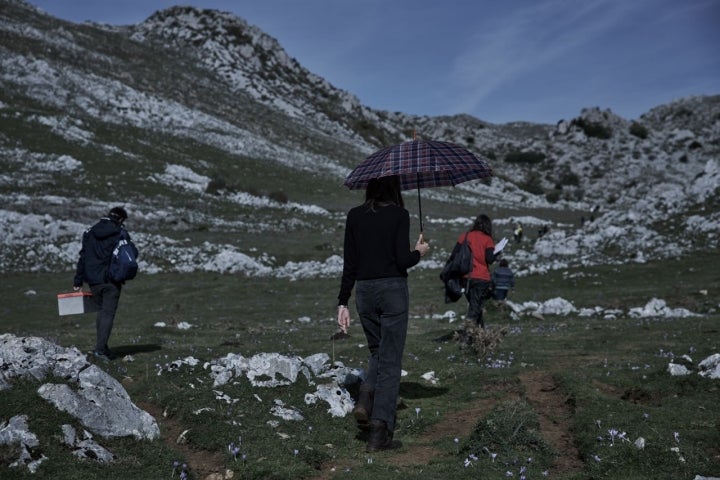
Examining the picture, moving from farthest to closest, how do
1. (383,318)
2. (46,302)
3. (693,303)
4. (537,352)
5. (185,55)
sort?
1. (185,55)
2. (46,302)
3. (693,303)
4. (537,352)
5. (383,318)

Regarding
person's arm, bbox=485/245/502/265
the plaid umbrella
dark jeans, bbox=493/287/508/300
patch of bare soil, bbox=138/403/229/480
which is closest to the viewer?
patch of bare soil, bbox=138/403/229/480

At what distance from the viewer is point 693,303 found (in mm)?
21391

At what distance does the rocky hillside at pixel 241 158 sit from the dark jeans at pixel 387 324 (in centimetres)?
633

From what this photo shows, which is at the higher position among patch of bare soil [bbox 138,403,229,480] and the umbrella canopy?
the umbrella canopy

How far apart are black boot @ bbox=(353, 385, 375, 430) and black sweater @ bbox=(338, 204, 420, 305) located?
3.98ft

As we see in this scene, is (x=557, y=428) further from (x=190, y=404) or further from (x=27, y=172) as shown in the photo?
(x=27, y=172)

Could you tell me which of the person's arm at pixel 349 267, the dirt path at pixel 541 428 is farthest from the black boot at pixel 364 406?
the person's arm at pixel 349 267

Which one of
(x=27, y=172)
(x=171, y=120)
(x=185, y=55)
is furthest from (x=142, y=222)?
(x=185, y=55)

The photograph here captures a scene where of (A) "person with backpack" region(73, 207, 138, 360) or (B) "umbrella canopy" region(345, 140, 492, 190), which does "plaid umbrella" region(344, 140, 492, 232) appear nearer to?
(B) "umbrella canopy" region(345, 140, 492, 190)

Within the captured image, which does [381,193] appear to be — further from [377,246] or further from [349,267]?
[349,267]

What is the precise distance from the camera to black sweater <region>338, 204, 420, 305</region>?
7.48 metres

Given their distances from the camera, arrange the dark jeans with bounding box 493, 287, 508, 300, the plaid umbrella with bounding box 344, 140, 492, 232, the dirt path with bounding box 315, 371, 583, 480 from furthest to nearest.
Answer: the dark jeans with bounding box 493, 287, 508, 300 → the plaid umbrella with bounding box 344, 140, 492, 232 → the dirt path with bounding box 315, 371, 583, 480

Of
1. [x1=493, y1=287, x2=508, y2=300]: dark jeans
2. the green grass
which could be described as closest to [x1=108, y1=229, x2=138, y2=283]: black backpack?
the green grass

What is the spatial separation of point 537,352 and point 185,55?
419 ft
